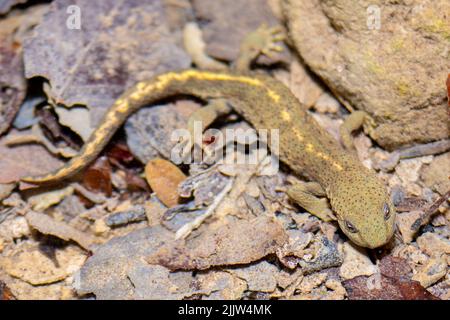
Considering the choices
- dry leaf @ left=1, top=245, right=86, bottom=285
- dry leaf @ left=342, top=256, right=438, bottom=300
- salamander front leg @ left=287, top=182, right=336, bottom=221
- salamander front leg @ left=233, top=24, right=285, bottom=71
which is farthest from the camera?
salamander front leg @ left=233, top=24, right=285, bottom=71

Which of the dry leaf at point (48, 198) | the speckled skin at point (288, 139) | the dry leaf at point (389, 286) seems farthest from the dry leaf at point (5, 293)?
the dry leaf at point (389, 286)

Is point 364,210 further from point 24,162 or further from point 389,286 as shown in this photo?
point 24,162

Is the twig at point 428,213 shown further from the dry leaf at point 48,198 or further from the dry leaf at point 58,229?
the dry leaf at point 48,198

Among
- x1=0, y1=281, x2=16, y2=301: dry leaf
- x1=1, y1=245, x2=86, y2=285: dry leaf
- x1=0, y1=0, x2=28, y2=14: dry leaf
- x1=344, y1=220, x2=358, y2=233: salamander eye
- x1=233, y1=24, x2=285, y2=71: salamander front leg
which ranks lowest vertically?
x1=0, y1=281, x2=16, y2=301: dry leaf

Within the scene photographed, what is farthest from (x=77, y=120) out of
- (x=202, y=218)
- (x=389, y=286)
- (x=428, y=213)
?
(x=428, y=213)

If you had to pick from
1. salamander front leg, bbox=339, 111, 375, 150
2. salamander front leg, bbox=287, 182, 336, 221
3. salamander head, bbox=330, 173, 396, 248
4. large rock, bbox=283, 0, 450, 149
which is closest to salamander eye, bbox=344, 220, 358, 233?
salamander head, bbox=330, 173, 396, 248

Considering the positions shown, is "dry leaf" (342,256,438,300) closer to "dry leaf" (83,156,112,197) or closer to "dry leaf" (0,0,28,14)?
"dry leaf" (83,156,112,197)
